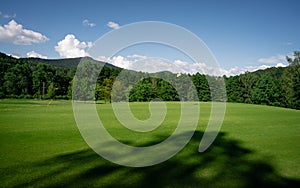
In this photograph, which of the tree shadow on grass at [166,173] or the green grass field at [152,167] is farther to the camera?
the green grass field at [152,167]

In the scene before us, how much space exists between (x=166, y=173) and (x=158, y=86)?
262ft

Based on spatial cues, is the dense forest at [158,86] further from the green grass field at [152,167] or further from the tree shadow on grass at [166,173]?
the tree shadow on grass at [166,173]

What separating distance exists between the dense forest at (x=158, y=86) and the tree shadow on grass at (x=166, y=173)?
176 ft

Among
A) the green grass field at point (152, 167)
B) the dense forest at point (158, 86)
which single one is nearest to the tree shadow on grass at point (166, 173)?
the green grass field at point (152, 167)

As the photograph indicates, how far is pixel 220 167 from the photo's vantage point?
894cm

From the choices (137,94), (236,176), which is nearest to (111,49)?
(236,176)

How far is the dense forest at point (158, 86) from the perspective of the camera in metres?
65.3

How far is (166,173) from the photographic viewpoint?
8.09 metres

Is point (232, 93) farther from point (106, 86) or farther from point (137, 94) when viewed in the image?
point (106, 86)

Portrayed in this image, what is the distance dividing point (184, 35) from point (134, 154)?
23.4 ft

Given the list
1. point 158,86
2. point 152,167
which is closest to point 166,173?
point 152,167

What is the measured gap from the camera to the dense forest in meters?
65.3

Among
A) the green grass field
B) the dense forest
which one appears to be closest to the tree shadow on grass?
the green grass field

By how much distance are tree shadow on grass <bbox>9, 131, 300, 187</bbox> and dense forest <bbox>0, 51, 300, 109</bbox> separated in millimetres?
53718
